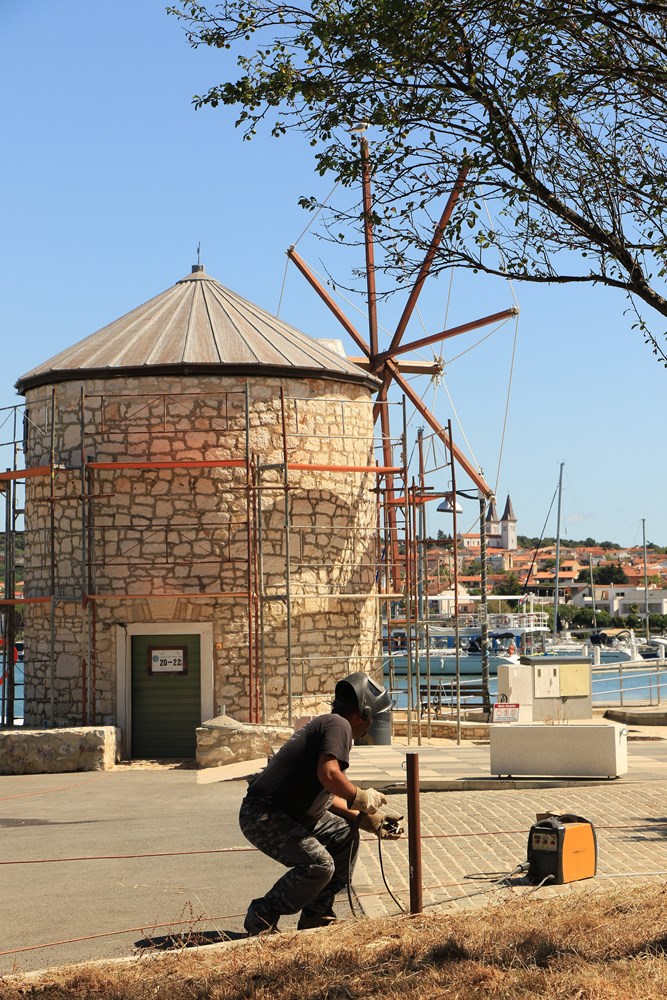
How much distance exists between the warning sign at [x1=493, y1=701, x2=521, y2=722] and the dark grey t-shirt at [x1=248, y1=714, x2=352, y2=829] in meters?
12.6

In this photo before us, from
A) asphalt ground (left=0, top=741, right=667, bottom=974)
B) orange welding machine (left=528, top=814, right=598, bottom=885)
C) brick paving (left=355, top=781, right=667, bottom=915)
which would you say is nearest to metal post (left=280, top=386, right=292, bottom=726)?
asphalt ground (left=0, top=741, right=667, bottom=974)

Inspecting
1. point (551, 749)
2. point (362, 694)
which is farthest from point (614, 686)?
point (362, 694)

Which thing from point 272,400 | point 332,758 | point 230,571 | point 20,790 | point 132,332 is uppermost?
point 132,332

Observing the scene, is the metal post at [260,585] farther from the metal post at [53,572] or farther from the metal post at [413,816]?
the metal post at [413,816]

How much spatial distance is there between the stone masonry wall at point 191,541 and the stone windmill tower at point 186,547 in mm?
24

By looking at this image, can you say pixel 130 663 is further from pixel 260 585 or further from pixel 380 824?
pixel 380 824

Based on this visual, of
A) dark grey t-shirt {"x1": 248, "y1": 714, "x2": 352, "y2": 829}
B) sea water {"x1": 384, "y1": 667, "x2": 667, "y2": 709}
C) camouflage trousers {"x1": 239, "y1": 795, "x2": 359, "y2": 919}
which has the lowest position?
sea water {"x1": 384, "y1": 667, "x2": 667, "y2": 709}

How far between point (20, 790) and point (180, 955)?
33.8 ft

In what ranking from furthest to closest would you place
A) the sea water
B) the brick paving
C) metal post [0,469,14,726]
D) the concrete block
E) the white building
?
1. the white building
2. the sea water
3. metal post [0,469,14,726]
4. the concrete block
5. the brick paving

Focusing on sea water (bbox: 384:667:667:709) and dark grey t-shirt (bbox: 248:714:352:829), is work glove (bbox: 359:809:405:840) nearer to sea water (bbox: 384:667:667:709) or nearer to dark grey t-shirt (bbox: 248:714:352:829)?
dark grey t-shirt (bbox: 248:714:352:829)

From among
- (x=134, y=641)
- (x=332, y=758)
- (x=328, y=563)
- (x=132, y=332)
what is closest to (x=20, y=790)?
(x=134, y=641)

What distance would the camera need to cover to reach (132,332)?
22719mm

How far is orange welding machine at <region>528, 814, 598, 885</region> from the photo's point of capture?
8516 millimetres

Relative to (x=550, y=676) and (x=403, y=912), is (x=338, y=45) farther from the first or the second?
(x=550, y=676)
